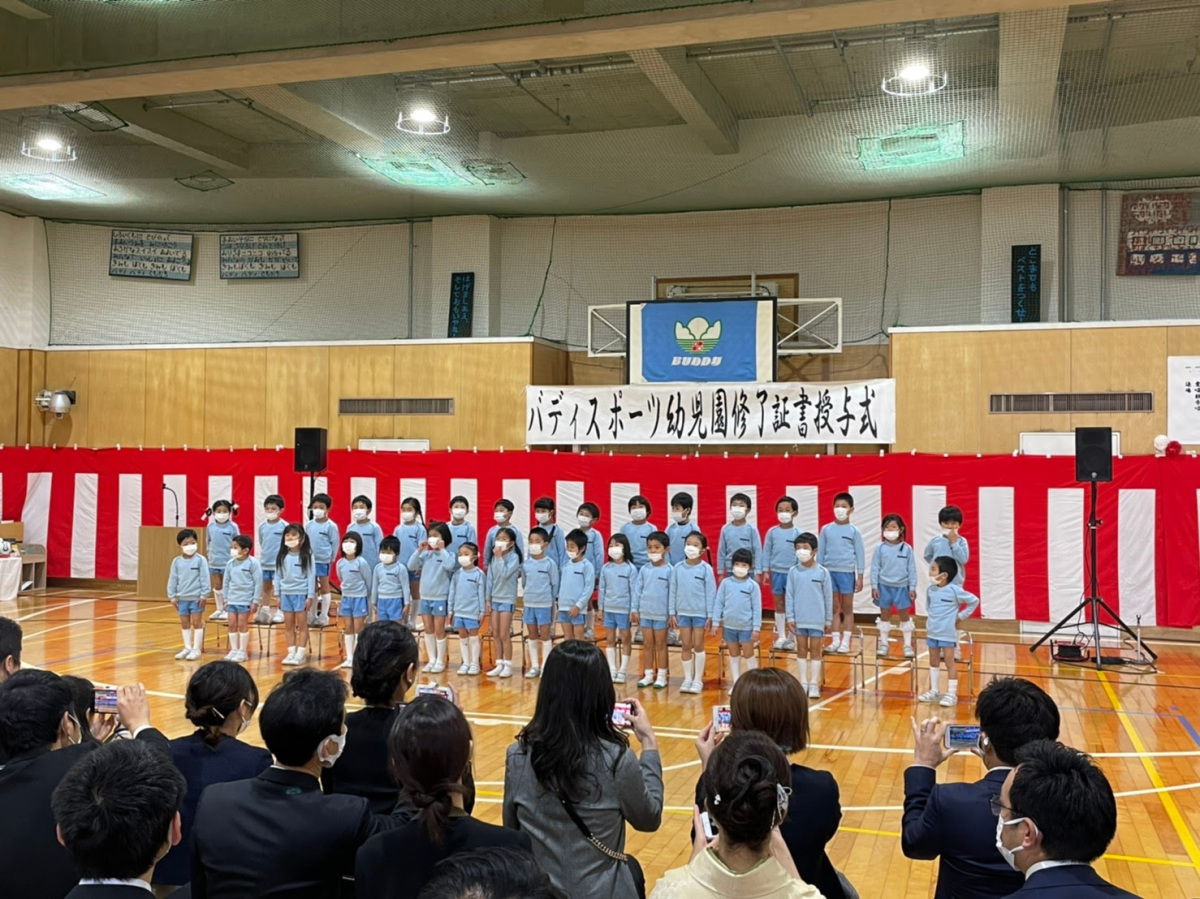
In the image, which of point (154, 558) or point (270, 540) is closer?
point (270, 540)

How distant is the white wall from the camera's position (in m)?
15.2

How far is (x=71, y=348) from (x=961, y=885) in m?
15.6

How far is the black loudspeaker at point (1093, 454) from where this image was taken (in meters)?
9.21

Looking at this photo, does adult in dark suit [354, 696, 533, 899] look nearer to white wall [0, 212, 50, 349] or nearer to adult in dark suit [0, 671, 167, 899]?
adult in dark suit [0, 671, 167, 899]

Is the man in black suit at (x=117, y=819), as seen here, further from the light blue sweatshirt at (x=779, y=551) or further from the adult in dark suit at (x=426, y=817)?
the light blue sweatshirt at (x=779, y=551)

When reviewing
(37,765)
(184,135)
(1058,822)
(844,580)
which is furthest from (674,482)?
(1058,822)

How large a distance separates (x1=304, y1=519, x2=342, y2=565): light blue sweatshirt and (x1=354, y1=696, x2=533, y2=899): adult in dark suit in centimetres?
841

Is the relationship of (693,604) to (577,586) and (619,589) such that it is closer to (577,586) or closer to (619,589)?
(619,589)

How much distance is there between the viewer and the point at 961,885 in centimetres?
277

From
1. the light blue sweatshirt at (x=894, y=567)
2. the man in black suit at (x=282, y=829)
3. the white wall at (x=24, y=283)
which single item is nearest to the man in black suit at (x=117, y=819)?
the man in black suit at (x=282, y=829)

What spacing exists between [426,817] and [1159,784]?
5.49 metres

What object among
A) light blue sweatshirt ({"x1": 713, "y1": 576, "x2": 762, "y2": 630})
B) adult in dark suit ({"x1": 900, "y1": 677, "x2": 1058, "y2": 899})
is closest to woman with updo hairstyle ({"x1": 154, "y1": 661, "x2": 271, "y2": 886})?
adult in dark suit ({"x1": 900, "y1": 677, "x2": 1058, "y2": 899})

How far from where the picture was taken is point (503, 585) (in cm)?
949

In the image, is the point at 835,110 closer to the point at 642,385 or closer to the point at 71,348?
the point at 642,385
